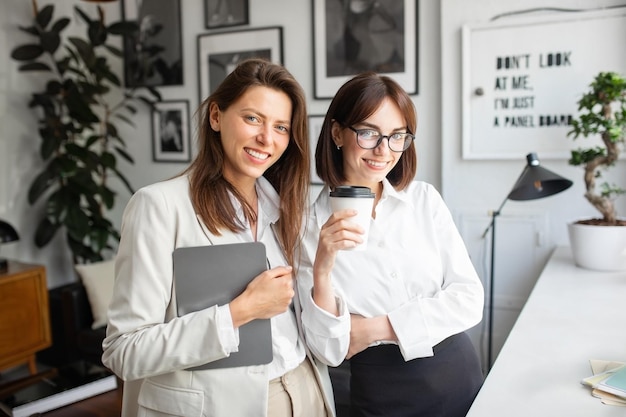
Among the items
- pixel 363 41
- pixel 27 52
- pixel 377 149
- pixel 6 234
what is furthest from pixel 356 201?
pixel 27 52

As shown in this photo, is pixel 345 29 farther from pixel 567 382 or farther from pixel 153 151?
pixel 567 382

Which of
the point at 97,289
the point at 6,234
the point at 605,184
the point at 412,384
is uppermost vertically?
the point at 605,184

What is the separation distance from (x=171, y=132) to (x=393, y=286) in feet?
9.25

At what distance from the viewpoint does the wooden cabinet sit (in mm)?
3029

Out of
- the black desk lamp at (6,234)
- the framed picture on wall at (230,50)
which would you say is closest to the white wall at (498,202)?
the framed picture on wall at (230,50)

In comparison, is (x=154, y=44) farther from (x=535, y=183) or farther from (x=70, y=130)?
(x=535, y=183)

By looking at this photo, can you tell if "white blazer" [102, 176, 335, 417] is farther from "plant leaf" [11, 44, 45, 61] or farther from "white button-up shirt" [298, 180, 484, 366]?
"plant leaf" [11, 44, 45, 61]

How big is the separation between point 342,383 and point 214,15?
8.14 ft

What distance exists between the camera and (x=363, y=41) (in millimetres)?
3137

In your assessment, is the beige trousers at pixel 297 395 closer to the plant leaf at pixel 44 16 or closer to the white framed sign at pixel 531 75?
the white framed sign at pixel 531 75

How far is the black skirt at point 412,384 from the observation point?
1431mm

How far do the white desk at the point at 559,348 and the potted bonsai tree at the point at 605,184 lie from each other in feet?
0.24

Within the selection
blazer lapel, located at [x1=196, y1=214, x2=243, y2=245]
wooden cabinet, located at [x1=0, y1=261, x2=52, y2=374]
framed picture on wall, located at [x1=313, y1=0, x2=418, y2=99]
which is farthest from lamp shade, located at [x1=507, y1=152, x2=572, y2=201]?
wooden cabinet, located at [x1=0, y1=261, x2=52, y2=374]

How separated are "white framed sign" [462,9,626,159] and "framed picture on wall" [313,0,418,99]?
1.13 ft
